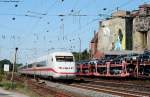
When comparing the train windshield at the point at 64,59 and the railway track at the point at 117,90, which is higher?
the train windshield at the point at 64,59

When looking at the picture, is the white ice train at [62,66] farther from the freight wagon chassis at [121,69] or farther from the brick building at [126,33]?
the brick building at [126,33]

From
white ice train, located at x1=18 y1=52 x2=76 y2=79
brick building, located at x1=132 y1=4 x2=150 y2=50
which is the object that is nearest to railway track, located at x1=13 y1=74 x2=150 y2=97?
white ice train, located at x1=18 y1=52 x2=76 y2=79

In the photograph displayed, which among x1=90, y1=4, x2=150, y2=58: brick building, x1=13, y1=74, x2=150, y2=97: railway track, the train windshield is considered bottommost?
x1=13, y1=74, x2=150, y2=97: railway track

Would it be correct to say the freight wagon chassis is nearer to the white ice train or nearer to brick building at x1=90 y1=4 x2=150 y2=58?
the white ice train

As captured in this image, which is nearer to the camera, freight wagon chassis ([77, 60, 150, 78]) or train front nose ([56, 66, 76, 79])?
train front nose ([56, 66, 76, 79])

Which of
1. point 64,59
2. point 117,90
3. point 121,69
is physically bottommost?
point 117,90

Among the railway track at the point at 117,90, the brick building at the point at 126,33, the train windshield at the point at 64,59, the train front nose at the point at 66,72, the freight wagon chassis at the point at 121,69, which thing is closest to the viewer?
the railway track at the point at 117,90

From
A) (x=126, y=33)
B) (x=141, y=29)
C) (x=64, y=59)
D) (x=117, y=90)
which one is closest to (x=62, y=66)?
(x=64, y=59)

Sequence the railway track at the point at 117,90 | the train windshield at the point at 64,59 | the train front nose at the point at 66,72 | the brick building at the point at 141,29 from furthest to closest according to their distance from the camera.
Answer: the brick building at the point at 141,29 < the train windshield at the point at 64,59 < the train front nose at the point at 66,72 < the railway track at the point at 117,90

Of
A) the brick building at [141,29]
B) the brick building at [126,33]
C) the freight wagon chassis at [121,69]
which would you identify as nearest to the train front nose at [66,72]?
the freight wagon chassis at [121,69]

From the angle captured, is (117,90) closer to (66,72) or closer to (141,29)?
(66,72)

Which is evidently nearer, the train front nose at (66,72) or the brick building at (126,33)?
the train front nose at (66,72)

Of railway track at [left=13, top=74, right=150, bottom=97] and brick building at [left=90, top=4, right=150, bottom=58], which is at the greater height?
brick building at [left=90, top=4, right=150, bottom=58]

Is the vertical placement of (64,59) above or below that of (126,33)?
below
